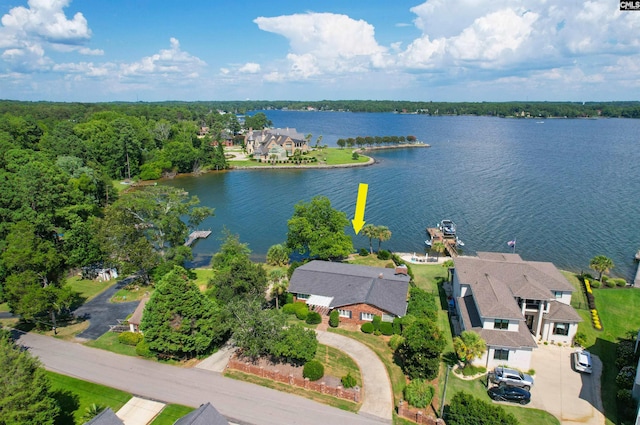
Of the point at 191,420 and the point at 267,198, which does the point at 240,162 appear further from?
the point at 191,420

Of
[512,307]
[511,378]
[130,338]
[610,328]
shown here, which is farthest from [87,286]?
[610,328]

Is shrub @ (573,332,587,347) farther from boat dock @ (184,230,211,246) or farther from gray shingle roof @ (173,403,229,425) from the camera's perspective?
boat dock @ (184,230,211,246)

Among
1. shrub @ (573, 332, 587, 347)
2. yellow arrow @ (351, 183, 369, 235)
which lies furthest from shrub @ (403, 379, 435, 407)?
yellow arrow @ (351, 183, 369, 235)

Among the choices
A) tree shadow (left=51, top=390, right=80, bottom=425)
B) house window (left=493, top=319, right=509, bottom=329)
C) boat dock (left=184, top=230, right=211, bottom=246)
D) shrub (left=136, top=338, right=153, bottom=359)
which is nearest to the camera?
tree shadow (left=51, top=390, right=80, bottom=425)

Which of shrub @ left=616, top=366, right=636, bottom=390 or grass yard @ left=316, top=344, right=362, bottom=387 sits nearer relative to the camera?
shrub @ left=616, top=366, right=636, bottom=390

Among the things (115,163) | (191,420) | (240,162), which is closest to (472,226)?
(191,420)

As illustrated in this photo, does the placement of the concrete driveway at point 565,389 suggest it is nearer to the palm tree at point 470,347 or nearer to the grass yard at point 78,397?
the palm tree at point 470,347

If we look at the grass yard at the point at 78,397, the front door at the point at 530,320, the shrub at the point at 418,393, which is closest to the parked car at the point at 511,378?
the shrub at the point at 418,393
